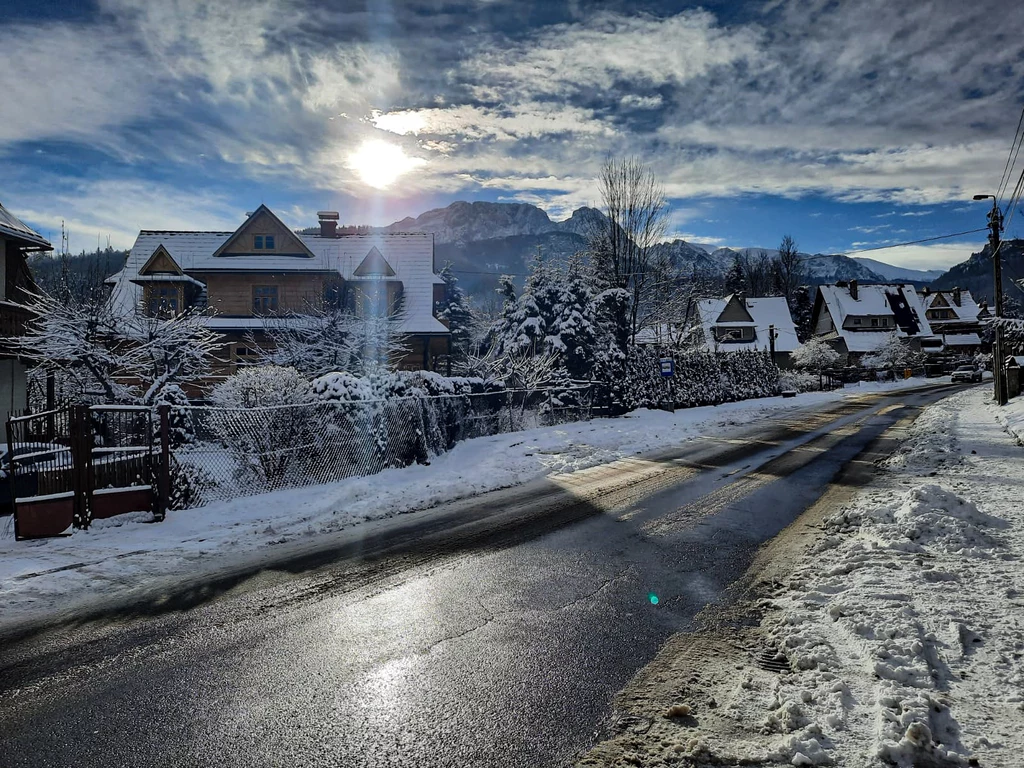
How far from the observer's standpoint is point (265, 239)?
31266 millimetres

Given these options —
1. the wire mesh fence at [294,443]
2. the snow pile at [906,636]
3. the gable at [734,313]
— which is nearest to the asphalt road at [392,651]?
the snow pile at [906,636]

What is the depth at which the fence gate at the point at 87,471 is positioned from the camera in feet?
25.8

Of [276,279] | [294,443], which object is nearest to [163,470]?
[294,443]

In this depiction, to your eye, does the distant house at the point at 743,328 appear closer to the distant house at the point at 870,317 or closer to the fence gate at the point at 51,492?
the distant house at the point at 870,317

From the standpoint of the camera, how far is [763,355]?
36.6m

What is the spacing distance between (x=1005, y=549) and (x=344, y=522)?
7600 mm

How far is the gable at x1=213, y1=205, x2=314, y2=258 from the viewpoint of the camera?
102 ft

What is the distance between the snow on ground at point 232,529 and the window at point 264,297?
19277 millimetres

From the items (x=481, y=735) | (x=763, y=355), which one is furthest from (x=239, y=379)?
(x=763, y=355)

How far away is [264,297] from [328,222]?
25.2 ft

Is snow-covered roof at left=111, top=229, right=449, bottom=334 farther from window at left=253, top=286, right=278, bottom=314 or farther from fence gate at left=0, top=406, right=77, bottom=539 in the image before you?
fence gate at left=0, top=406, right=77, bottom=539

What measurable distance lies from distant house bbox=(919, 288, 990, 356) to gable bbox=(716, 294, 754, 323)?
25.2 metres

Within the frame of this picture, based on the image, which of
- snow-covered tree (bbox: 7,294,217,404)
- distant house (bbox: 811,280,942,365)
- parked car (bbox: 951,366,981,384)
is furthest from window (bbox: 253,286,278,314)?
distant house (bbox: 811,280,942,365)

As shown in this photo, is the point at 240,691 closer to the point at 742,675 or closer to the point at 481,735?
the point at 481,735
